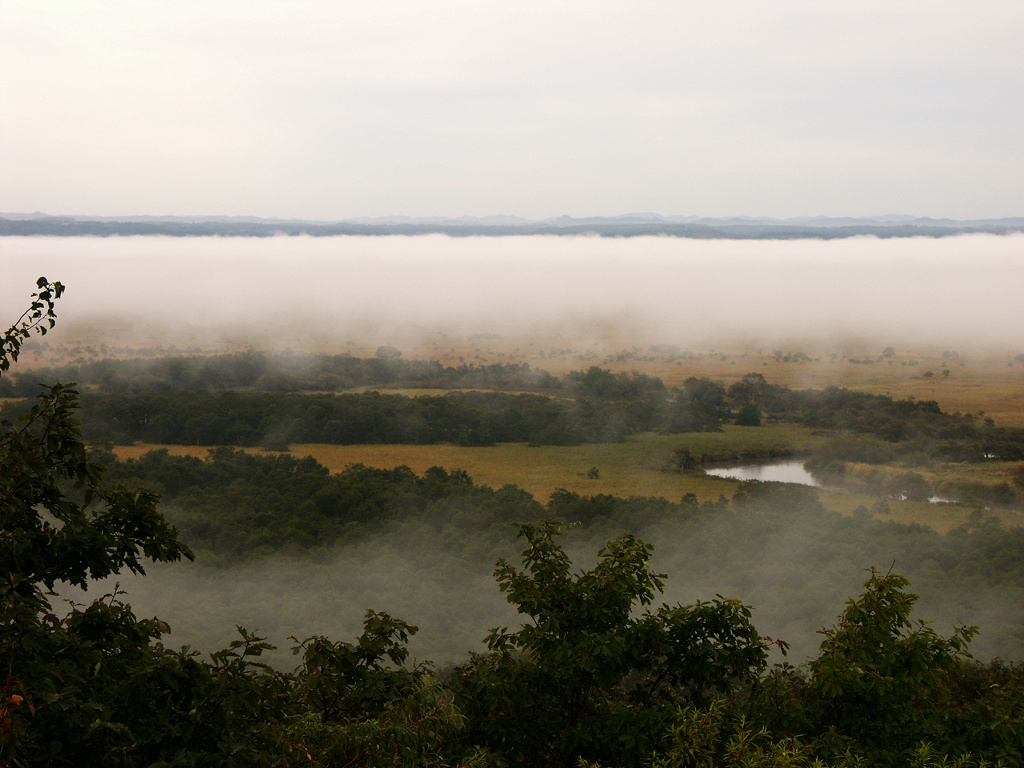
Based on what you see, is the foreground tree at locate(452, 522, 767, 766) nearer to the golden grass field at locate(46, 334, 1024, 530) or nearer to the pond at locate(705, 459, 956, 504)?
the golden grass field at locate(46, 334, 1024, 530)

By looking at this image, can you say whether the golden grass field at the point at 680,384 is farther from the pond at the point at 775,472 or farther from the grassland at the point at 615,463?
the pond at the point at 775,472

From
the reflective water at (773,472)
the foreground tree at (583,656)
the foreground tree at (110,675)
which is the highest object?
the foreground tree at (110,675)

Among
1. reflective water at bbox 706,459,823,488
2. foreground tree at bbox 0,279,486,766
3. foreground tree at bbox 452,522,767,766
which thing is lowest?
reflective water at bbox 706,459,823,488

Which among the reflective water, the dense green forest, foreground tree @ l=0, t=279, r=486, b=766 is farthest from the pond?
foreground tree @ l=0, t=279, r=486, b=766

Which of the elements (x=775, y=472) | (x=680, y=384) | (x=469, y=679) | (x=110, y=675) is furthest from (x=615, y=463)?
(x=110, y=675)

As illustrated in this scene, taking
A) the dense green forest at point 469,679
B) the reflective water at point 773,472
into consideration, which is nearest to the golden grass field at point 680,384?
the reflective water at point 773,472

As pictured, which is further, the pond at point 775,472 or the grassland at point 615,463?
the pond at point 775,472

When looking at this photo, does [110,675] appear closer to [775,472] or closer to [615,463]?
[615,463]

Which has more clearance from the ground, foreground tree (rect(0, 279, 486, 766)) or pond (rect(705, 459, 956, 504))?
foreground tree (rect(0, 279, 486, 766))

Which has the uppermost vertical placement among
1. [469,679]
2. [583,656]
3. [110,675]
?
[110,675]

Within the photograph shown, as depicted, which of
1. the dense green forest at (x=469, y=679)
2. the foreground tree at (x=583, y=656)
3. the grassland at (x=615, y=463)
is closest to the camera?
the dense green forest at (x=469, y=679)

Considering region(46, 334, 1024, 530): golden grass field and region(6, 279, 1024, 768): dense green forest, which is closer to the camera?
region(6, 279, 1024, 768): dense green forest

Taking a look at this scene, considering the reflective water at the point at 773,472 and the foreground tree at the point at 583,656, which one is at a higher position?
the foreground tree at the point at 583,656

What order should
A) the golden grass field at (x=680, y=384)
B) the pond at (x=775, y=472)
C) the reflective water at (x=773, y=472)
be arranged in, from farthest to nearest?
1. the reflective water at (x=773, y=472)
2. the pond at (x=775, y=472)
3. the golden grass field at (x=680, y=384)
